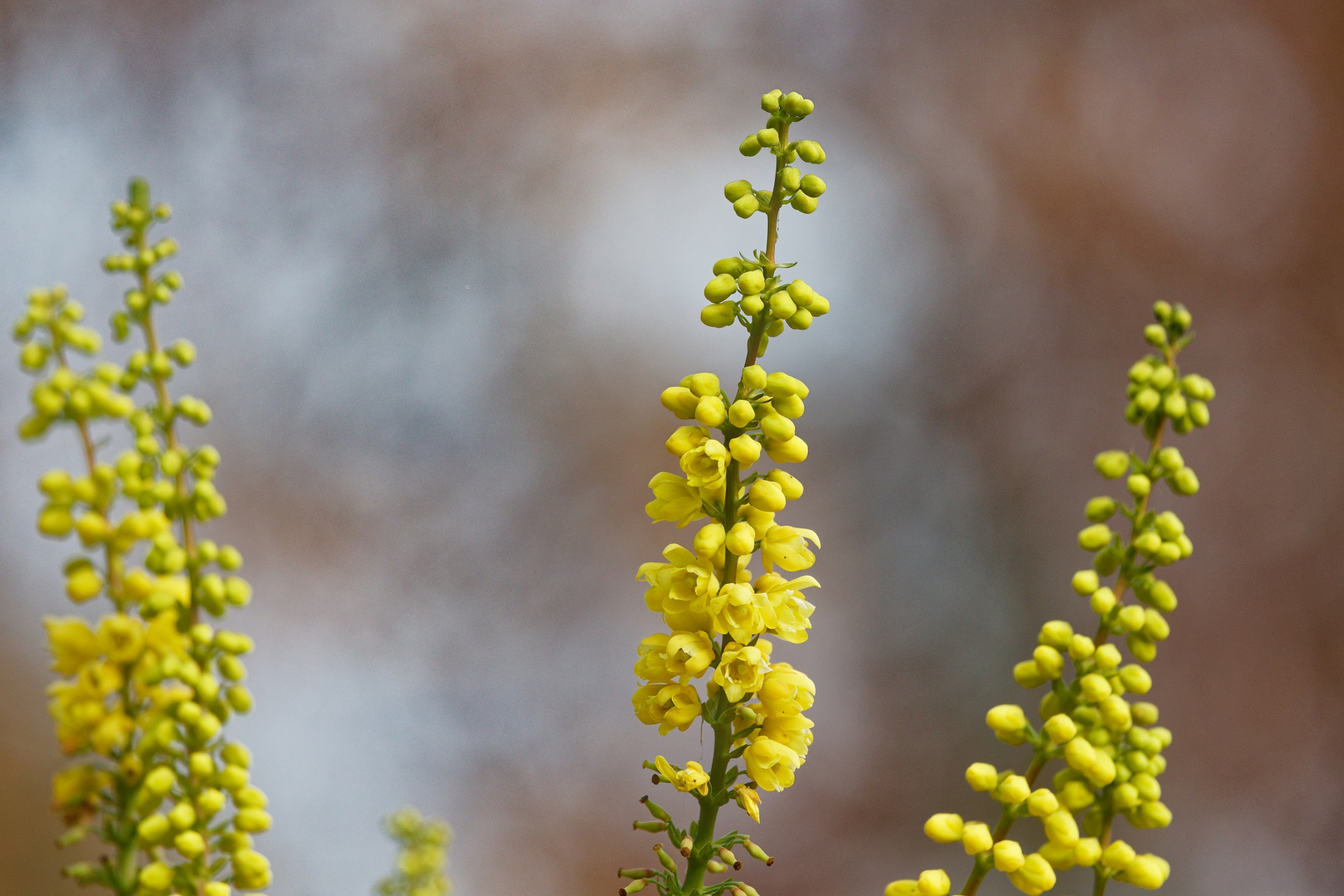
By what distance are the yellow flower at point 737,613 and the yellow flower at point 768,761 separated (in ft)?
0.18

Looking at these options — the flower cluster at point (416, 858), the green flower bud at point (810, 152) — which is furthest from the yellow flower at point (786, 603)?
the flower cluster at point (416, 858)

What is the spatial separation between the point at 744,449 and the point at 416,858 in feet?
1.45

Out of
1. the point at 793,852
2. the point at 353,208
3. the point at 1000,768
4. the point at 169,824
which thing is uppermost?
the point at 353,208

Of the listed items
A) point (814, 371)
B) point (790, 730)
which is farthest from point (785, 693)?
point (814, 371)

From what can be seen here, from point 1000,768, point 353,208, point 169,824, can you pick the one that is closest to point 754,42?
point 353,208

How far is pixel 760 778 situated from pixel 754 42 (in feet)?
4.51

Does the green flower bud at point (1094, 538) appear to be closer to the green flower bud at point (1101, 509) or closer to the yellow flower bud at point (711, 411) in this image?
the green flower bud at point (1101, 509)

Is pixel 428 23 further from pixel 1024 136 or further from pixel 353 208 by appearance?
pixel 1024 136

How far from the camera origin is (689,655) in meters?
0.50

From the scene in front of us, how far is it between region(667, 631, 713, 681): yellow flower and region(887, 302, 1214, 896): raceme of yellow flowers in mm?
132

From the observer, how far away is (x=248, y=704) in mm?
420

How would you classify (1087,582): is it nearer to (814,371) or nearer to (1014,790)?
(1014,790)

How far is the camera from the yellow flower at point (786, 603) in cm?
52

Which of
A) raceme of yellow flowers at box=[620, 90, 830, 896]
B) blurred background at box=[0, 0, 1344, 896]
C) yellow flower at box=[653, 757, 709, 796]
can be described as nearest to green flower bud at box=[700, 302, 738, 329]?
raceme of yellow flowers at box=[620, 90, 830, 896]
